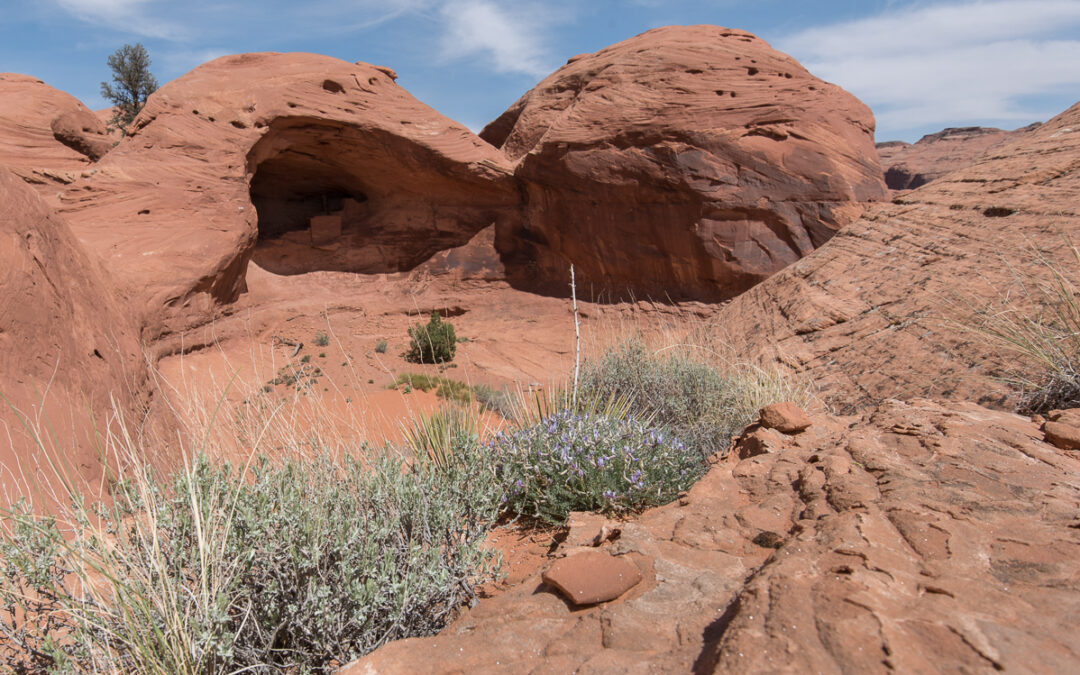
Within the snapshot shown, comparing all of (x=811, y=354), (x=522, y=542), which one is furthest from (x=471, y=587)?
(x=811, y=354)

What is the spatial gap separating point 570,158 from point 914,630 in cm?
1166

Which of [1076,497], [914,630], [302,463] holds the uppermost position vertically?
[1076,497]

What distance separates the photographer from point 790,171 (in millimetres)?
10875

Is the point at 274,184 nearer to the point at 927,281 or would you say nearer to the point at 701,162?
the point at 701,162

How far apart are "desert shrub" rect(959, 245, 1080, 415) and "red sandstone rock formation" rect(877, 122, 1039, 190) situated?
1196 inches

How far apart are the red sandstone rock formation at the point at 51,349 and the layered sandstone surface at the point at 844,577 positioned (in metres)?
3.11

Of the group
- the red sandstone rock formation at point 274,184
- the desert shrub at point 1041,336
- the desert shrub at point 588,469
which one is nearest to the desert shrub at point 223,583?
the desert shrub at point 588,469

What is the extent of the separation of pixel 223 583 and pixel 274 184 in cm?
1443

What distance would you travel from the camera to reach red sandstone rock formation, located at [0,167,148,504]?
3.67 meters

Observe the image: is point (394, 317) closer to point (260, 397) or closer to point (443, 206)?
point (443, 206)

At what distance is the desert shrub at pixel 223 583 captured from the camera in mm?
1732

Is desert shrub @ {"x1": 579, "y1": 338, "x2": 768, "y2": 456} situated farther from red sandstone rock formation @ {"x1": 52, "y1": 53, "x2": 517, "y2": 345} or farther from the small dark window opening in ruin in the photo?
the small dark window opening in ruin

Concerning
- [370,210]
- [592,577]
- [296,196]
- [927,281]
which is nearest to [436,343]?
[370,210]

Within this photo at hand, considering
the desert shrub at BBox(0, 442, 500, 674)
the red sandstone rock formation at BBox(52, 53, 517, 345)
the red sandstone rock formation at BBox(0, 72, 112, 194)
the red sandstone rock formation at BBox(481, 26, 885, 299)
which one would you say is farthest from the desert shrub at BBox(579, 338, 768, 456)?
the red sandstone rock formation at BBox(0, 72, 112, 194)
